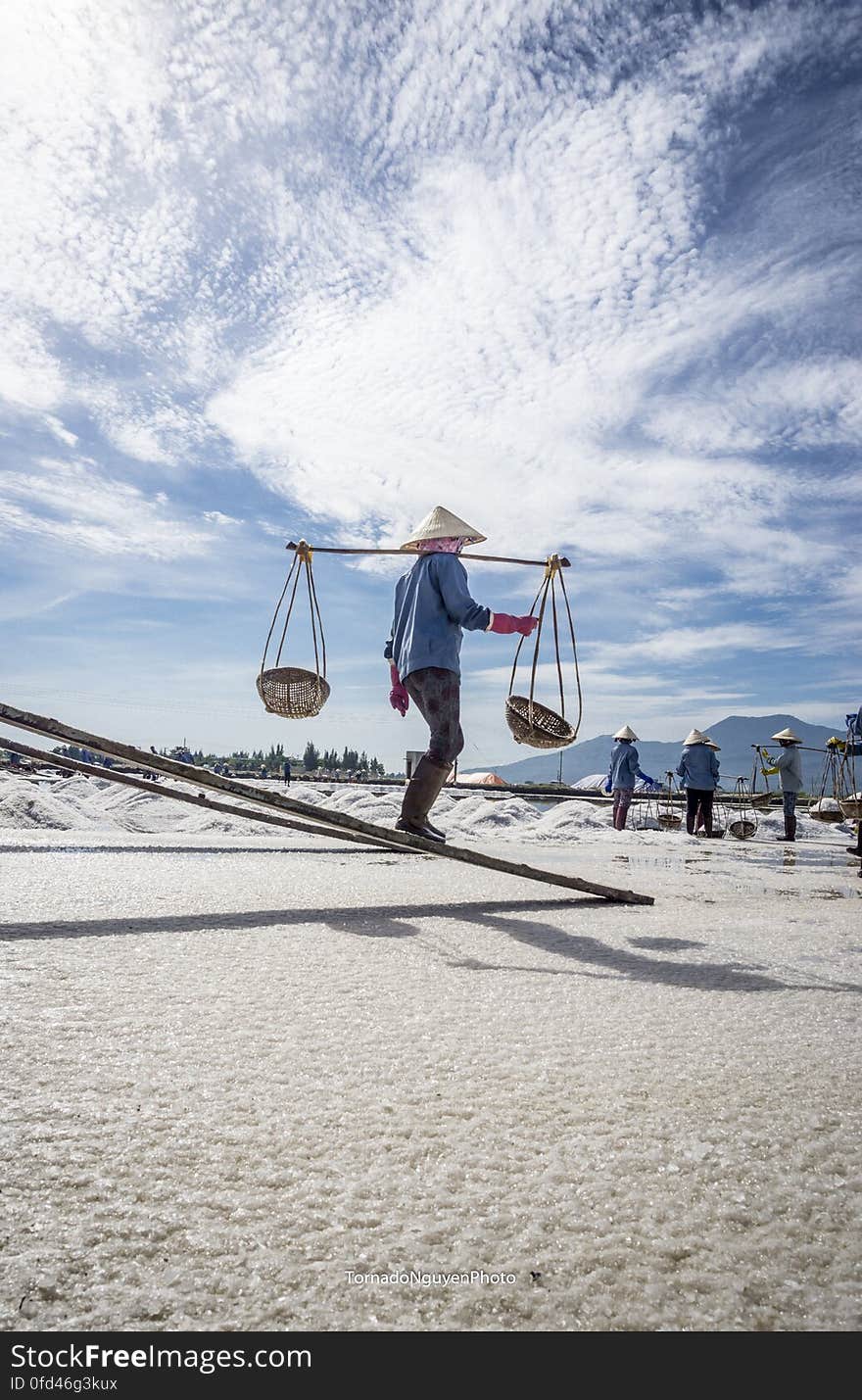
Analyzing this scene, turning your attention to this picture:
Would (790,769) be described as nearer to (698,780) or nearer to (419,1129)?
(698,780)

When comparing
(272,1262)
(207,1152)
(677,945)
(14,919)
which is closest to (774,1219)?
(272,1262)

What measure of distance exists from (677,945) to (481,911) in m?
0.80

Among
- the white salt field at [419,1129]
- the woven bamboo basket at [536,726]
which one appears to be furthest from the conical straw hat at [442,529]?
the white salt field at [419,1129]

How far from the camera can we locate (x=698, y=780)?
12.6 m

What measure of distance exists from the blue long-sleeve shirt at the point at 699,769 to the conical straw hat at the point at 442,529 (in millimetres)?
9073

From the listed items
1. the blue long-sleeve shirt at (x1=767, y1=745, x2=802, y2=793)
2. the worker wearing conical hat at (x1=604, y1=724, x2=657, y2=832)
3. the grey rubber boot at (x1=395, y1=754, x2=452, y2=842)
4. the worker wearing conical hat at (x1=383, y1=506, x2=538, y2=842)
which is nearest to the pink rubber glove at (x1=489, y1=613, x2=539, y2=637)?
the worker wearing conical hat at (x1=383, y1=506, x2=538, y2=842)

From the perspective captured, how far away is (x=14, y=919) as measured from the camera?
7.32 feet

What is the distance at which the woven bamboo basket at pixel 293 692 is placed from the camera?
18.9 feet

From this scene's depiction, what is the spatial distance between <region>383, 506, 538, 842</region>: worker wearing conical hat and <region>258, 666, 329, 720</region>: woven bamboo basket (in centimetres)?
155

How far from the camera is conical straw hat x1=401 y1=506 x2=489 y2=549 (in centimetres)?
444

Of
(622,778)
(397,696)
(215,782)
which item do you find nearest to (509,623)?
(397,696)

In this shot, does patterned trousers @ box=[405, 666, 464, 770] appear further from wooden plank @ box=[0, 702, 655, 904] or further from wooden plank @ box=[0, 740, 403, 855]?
wooden plank @ box=[0, 702, 655, 904]

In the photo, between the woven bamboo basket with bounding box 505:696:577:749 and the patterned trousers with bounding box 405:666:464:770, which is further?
the woven bamboo basket with bounding box 505:696:577:749
